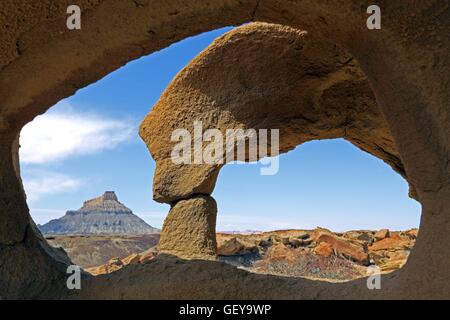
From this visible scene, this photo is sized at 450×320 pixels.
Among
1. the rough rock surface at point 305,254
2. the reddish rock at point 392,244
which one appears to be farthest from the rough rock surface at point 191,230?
the reddish rock at point 392,244

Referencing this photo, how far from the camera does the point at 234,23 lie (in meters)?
1.80

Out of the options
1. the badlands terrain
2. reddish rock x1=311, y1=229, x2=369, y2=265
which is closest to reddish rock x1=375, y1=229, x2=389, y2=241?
the badlands terrain

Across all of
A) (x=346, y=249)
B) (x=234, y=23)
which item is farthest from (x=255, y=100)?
(x=346, y=249)

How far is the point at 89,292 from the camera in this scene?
1987mm

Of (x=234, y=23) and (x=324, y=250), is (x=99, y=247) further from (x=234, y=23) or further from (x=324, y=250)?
(x=234, y=23)

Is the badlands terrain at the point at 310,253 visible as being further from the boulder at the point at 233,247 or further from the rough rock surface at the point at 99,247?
the rough rock surface at the point at 99,247

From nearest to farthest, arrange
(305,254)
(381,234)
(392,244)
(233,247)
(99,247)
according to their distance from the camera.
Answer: (305,254) → (233,247) → (392,244) → (381,234) → (99,247)

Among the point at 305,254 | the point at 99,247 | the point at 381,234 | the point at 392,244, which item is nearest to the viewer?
the point at 305,254

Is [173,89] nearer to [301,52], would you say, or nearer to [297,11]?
[301,52]

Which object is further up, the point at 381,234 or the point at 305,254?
the point at 381,234

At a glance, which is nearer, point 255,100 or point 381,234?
point 255,100

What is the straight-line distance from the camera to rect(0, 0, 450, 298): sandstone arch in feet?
5.08

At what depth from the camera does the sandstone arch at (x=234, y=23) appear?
5.08 feet

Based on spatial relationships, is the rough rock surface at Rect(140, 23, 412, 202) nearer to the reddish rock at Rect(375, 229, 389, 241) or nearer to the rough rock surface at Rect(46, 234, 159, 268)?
the reddish rock at Rect(375, 229, 389, 241)
